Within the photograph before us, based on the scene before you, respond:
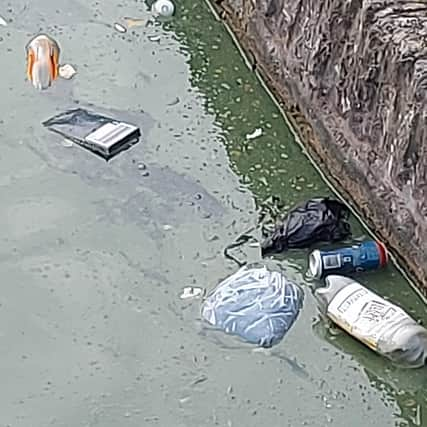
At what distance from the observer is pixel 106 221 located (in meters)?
3.75

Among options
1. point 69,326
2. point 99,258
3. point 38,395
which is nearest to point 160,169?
point 99,258

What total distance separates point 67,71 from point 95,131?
50 cm

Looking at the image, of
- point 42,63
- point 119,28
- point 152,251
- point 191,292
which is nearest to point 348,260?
point 191,292

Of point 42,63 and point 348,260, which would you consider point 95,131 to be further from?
point 348,260

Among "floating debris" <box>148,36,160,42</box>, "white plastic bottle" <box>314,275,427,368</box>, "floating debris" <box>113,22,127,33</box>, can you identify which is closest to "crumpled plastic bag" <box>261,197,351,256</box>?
"white plastic bottle" <box>314,275,427,368</box>

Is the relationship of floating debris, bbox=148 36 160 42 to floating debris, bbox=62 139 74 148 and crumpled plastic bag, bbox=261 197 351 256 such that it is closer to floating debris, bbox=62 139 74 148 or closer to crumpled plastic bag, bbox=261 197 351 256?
floating debris, bbox=62 139 74 148

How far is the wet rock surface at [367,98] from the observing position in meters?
3.48

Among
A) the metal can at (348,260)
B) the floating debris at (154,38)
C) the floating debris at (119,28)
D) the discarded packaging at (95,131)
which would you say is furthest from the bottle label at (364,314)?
the floating debris at (119,28)

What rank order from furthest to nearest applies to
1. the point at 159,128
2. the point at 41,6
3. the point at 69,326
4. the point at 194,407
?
the point at 41,6, the point at 159,128, the point at 69,326, the point at 194,407

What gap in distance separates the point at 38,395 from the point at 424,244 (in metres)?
1.24

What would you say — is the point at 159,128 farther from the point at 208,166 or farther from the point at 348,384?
the point at 348,384

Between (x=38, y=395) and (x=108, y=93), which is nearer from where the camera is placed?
(x=38, y=395)

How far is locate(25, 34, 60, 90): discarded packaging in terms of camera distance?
4328 millimetres

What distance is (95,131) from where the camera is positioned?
13.5 feet
